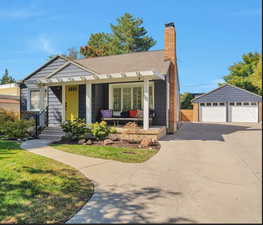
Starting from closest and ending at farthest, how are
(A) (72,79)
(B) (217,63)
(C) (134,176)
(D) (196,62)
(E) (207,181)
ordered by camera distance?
1. (B) (217,63)
2. (D) (196,62)
3. (E) (207,181)
4. (C) (134,176)
5. (A) (72,79)

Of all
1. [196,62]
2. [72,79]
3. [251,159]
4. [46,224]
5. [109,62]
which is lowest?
[46,224]

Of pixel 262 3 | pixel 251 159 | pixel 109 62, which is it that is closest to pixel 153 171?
pixel 251 159

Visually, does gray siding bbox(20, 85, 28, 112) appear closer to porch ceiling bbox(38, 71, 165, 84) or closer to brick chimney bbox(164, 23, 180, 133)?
porch ceiling bbox(38, 71, 165, 84)

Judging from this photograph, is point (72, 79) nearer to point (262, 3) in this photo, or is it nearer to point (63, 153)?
point (63, 153)

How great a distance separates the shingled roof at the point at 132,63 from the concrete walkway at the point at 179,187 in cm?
624

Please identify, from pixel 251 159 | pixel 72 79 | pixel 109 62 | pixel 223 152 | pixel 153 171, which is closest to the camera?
pixel 251 159

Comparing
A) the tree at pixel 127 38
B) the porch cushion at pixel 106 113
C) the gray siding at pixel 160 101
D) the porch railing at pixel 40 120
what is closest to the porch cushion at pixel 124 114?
the porch cushion at pixel 106 113

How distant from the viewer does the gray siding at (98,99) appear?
11622 millimetres

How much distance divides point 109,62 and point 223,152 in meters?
10.6

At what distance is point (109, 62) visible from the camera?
14406 millimetres

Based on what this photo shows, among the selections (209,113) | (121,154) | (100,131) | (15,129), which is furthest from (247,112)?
(209,113)

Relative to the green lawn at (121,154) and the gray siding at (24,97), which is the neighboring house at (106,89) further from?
the green lawn at (121,154)

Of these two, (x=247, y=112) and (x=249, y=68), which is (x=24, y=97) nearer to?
(x=247, y=112)

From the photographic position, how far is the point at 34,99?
13.8 metres
